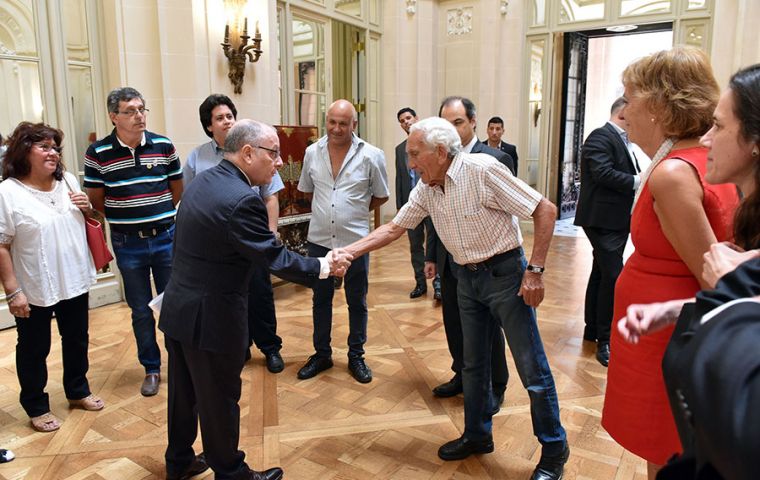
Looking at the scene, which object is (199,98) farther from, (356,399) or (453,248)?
(453,248)

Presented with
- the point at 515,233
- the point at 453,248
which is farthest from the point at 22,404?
the point at 515,233

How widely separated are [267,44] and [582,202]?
12.1ft

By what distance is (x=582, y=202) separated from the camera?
12.7 feet

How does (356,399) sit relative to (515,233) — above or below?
below

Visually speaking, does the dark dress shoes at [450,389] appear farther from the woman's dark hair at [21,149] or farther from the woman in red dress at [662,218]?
the woman's dark hair at [21,149]

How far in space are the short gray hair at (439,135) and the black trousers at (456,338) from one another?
0.80 m

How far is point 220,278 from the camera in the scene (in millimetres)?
2129

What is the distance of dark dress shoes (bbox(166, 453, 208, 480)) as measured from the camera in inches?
99.2

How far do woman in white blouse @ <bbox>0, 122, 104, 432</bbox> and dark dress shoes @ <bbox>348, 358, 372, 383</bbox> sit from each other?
1.59m

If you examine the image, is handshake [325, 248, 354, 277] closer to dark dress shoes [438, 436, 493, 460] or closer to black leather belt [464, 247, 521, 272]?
black leather belt [464, 247, 521, 272]

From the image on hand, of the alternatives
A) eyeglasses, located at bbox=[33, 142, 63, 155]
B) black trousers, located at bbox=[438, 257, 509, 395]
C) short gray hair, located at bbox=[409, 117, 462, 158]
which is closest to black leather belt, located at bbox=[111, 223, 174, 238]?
eyeglasses, located at bbox=[33, 142, 63, 155]

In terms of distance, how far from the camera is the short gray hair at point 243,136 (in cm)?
222

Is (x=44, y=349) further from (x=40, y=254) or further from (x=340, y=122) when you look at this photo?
(x=340, y=122)

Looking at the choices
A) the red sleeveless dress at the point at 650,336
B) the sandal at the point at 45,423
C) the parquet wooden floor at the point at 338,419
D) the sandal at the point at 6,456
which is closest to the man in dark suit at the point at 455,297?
the parquet wooden floor at the point at 338,419
